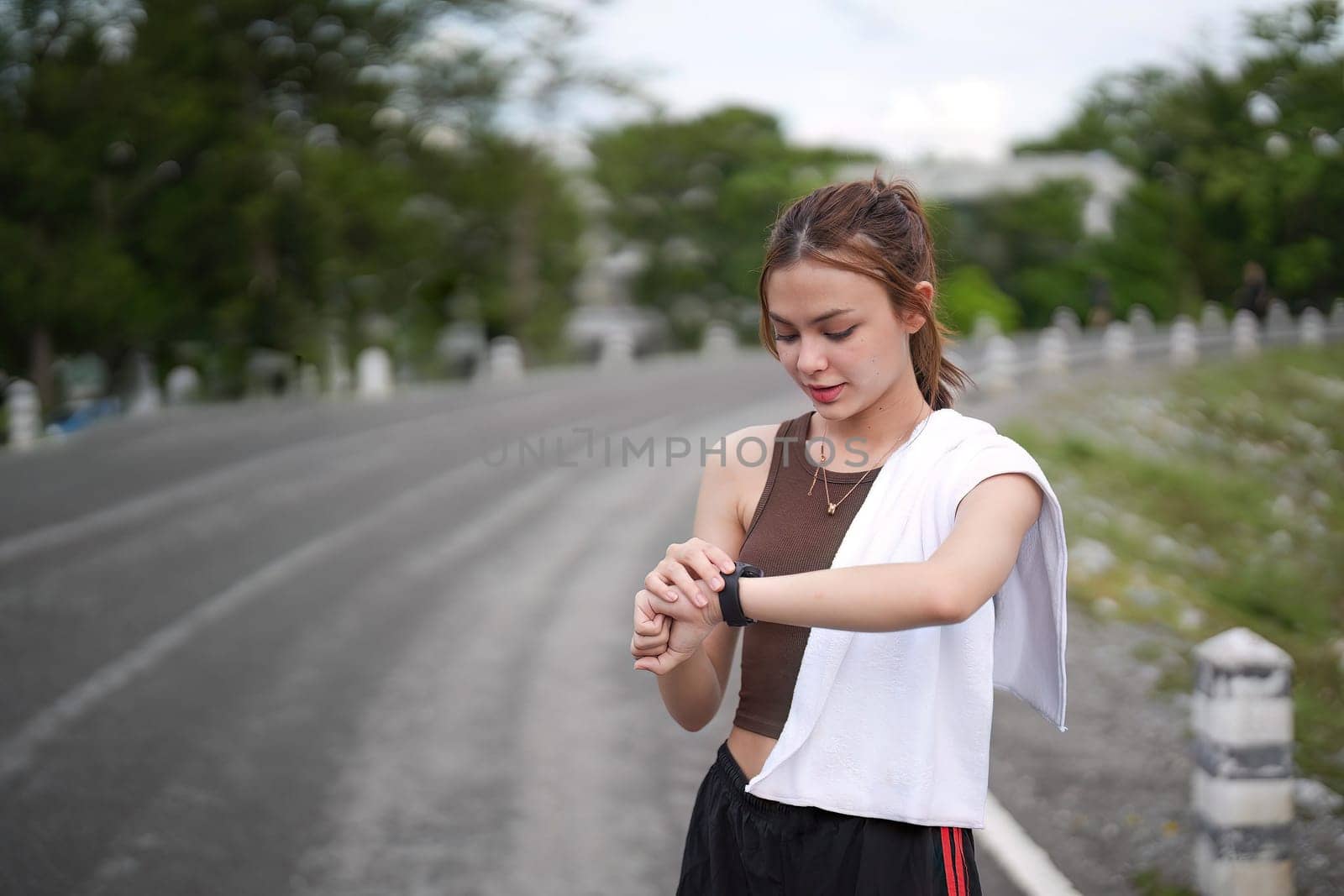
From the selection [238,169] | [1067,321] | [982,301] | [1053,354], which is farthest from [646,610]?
[982,301]

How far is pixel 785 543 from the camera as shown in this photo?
78.5 inches

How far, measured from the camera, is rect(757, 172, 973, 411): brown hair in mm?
1864

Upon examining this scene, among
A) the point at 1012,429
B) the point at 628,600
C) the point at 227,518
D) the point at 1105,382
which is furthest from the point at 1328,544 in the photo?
the point at 227,518

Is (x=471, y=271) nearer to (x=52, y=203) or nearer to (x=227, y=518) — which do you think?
(x=52, y=203)

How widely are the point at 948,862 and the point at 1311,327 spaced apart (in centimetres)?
769

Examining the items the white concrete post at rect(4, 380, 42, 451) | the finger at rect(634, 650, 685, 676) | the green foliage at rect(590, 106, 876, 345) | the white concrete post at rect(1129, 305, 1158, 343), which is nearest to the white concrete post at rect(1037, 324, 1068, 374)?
the white concrete post at rect(1129, 305, 1158, 343)

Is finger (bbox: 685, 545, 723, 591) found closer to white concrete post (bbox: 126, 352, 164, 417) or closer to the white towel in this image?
the white towel

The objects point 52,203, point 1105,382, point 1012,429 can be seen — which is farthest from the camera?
point 52,203

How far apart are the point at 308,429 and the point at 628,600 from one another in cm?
992

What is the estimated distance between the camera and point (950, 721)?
6.31 feet

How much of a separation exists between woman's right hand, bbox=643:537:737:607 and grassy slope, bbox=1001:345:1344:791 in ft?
16.8

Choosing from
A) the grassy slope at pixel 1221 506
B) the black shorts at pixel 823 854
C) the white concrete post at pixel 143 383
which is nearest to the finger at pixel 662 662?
the black shorts at pixel 823 854

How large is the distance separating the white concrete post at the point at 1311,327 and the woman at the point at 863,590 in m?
→ 6.97

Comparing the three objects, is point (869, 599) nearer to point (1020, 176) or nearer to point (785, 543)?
point (785, 543)
